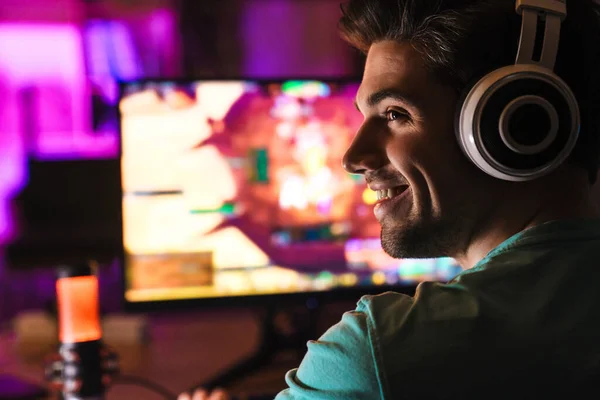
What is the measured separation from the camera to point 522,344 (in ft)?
1.89

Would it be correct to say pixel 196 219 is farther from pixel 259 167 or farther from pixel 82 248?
pixel 82 248

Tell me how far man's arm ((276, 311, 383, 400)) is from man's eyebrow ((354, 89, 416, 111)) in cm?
25

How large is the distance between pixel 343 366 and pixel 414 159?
0.26 m

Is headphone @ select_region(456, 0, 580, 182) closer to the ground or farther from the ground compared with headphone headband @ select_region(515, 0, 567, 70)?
closer to the ground

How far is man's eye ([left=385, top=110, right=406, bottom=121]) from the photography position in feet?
2.52

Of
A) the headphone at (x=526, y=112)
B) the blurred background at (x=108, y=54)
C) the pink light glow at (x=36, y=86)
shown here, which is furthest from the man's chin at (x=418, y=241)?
the pink light glow at (x=36, y=86)

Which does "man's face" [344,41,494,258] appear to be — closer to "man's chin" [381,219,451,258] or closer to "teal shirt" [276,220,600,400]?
"man's chin" [381,219,451,258]

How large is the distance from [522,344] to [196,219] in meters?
0.84

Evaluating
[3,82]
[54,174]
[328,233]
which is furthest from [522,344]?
[3,82]

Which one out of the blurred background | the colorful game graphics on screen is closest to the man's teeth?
the colorful game graphics on screen

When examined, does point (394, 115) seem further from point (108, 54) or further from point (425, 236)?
point (108, 54)

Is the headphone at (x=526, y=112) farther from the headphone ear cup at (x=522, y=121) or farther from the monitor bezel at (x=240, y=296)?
the monitor bezel at (x=240, y=296)

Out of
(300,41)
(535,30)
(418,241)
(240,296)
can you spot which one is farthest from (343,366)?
(300,41)

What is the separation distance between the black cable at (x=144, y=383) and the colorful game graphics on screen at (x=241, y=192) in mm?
149
